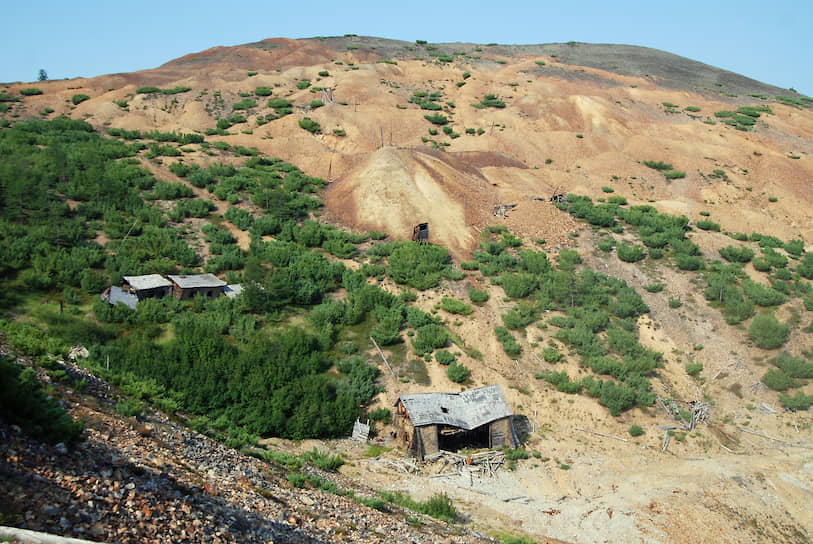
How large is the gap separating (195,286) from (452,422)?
17.3m

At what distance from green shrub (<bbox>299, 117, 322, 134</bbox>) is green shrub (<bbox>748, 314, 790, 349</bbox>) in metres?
43.1

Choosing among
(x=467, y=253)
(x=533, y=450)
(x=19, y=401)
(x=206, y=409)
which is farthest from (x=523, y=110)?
(x=19, y=401)

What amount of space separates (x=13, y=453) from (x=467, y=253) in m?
33.5

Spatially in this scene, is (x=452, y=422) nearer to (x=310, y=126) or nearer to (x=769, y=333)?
(x=769, y=333)

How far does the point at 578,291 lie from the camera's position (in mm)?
35875

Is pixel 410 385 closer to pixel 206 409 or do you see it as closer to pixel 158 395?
pixel 206 409

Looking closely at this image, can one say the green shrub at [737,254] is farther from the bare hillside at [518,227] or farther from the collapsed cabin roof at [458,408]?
the collapsed cabin roof at [458,408]

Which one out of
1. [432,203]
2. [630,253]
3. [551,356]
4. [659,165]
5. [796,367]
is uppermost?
[659,165]

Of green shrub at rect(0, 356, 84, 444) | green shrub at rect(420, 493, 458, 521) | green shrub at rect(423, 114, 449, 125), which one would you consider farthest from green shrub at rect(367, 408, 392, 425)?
green shrub at rect(423, 114, 449, 125)

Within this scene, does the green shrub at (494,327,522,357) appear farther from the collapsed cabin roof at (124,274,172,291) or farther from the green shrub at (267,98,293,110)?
the green shrub at (267,98,293,110)

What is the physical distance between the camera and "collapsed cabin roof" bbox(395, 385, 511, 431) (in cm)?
2464

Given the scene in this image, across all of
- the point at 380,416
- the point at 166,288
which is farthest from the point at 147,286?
the point at 380,416

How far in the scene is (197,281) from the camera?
3316 centimetres

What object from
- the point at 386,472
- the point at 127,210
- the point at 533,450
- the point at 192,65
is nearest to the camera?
the point at 386,472
